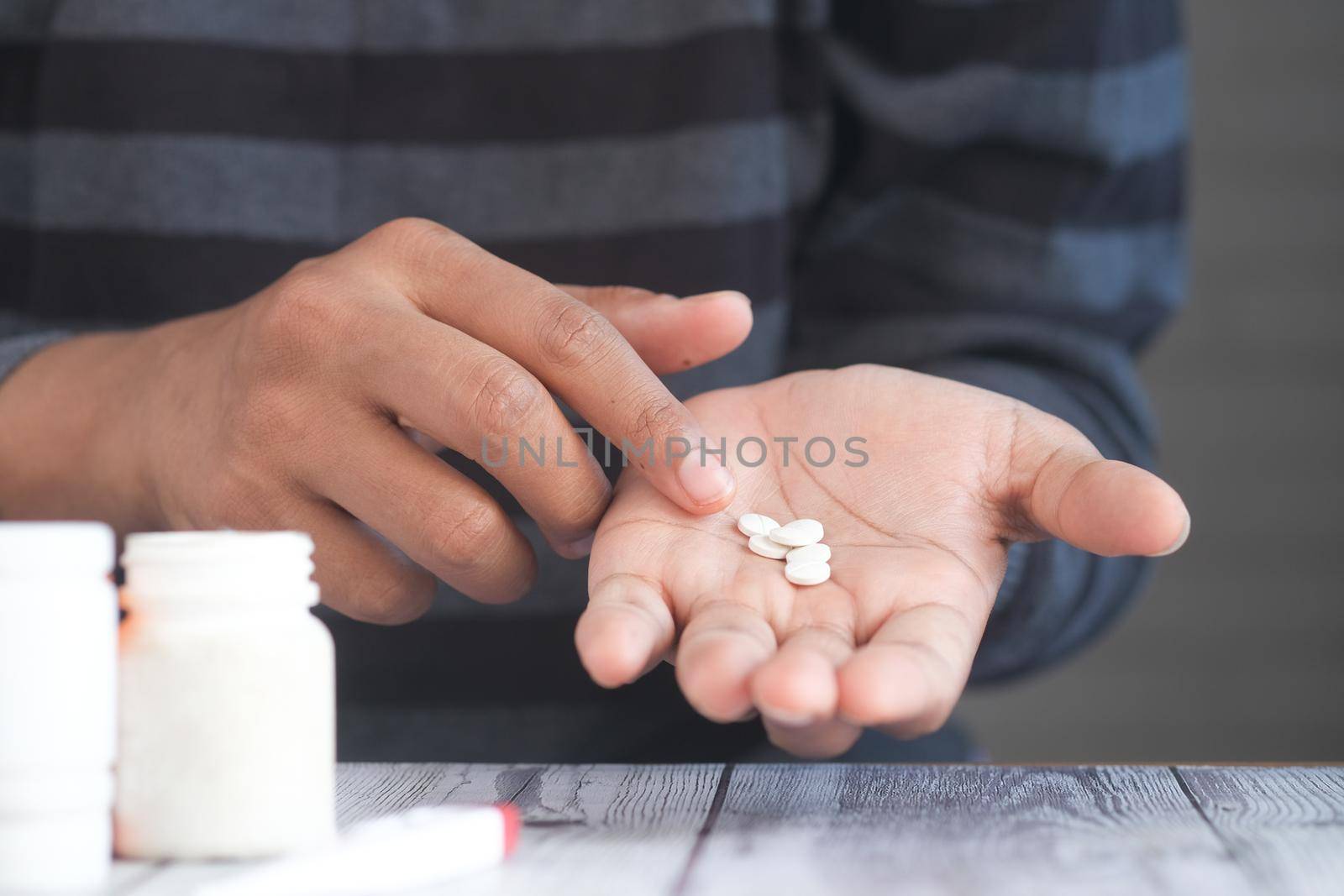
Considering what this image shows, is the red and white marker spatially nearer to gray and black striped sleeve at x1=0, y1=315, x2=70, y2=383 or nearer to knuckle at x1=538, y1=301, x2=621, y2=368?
knuckle at x1=538, y1=301, x2=621, y2=368

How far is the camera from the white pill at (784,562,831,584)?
79 cm

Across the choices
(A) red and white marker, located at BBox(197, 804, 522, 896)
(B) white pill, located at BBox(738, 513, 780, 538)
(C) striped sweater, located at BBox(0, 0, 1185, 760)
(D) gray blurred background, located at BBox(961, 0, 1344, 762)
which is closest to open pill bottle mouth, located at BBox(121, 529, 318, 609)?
(A) red and white marker, located at BBox(197, 804, 522, 896)

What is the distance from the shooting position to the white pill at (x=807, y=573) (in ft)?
2.59

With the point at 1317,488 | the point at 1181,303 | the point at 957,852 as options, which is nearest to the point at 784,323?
the point at 1181,303

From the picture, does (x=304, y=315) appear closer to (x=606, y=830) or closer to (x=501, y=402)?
(x=501, y=402)

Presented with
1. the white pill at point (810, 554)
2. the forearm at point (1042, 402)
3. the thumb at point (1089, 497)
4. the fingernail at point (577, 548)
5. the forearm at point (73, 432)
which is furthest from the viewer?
the forearm at point (1042, 402)

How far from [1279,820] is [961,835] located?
0.18 meters

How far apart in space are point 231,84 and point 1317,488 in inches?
→ 107

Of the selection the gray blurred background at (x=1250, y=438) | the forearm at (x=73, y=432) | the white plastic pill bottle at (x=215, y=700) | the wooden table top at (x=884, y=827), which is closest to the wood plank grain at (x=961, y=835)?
the wooden table top at (x=884, y=827)

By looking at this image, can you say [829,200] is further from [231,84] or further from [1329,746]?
[1329,746]

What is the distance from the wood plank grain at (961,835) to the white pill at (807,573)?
13 cm

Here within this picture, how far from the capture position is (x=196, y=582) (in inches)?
23.6

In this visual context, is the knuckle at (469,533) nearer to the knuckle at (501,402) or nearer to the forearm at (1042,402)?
the knuckle at (501,402)

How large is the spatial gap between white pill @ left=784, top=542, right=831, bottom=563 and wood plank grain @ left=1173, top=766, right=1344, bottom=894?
266mm
